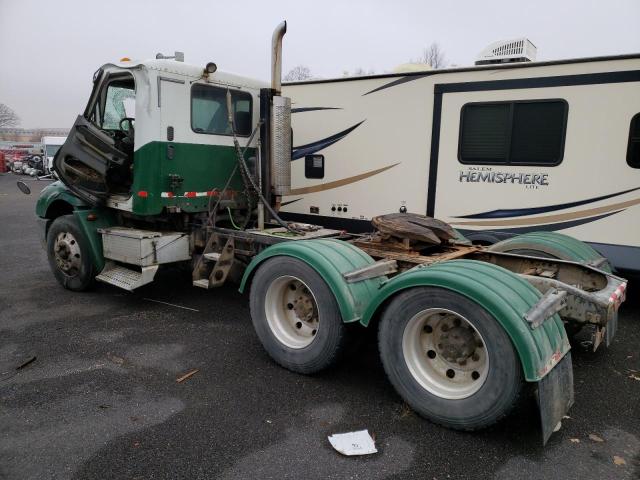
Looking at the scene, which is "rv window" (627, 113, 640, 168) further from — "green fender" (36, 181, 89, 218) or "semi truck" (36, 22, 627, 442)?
"green fender" (36, 181, 89, 218)

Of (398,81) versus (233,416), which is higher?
(398,81)

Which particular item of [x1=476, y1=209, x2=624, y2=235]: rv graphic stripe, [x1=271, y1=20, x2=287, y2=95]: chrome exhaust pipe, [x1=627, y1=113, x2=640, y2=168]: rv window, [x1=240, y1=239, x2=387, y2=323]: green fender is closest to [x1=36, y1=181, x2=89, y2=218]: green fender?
[x1=271, y1=20, x2=287, y2=95]: chrome exhaust pipe

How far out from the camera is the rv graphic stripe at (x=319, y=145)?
7516mm

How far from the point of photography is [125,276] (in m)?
6.05

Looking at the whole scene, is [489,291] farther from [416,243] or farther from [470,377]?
[416,243]

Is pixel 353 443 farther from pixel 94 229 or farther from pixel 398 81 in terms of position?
pixel 398 81

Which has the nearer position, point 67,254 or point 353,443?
point 353,443

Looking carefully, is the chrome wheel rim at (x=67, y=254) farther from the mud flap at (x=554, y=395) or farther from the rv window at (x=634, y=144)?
the rv window at (x=634, y=144)

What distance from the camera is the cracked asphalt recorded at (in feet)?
9.79

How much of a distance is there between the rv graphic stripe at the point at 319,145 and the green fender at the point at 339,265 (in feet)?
Answer: 11.6

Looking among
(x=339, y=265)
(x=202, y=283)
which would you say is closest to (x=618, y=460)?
(x=339, y=265)

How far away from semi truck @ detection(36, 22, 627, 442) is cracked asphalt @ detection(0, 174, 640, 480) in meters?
0.24

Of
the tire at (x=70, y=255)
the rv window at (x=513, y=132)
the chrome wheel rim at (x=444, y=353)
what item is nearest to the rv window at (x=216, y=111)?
the tire at (x=70, y=255)

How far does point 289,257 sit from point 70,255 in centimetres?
381
